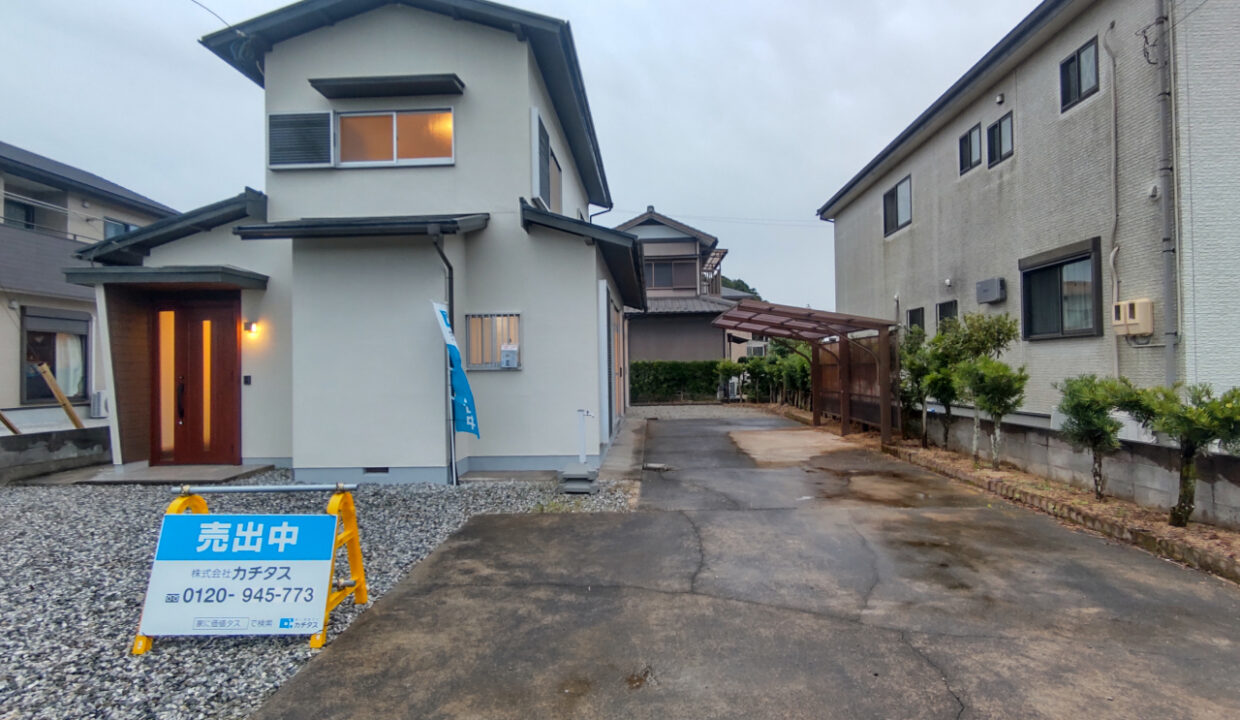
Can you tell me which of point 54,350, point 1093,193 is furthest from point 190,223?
point 1093,193

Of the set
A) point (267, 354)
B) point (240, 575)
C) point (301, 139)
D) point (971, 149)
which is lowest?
point (240, 575)

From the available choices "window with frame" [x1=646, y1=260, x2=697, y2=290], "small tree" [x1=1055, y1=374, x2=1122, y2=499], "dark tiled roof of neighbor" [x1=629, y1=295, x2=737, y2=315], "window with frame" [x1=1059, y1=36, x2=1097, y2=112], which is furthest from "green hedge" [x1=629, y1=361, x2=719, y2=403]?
"small tree" [x1=1055, y1=374, x2=1122, y2=499]

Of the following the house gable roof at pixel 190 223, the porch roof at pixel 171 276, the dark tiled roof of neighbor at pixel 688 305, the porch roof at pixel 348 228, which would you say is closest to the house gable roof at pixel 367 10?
the house gable roof at pixel 190 223

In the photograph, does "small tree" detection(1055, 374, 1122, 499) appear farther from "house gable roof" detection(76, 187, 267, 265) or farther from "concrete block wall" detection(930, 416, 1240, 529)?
"house gable roof" detection(76, 187, 267, 265)

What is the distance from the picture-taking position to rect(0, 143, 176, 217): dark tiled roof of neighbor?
12788mm

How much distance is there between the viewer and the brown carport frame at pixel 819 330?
10375 millimetres

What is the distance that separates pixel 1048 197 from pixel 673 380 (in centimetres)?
1344

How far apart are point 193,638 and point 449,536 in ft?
7.24

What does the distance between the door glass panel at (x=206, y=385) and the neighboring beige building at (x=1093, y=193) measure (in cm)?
1164

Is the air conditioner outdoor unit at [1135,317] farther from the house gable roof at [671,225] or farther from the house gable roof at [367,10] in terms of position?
the house gable roof at [671,225]

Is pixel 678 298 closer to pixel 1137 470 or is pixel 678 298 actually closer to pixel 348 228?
pixel 348 228

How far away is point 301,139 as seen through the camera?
8.48 metres

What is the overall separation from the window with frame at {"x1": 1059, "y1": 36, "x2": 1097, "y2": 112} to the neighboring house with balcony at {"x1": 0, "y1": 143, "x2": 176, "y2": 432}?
58.7 ft

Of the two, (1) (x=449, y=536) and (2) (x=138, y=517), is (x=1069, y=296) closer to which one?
(1) (x=449, y=536)
